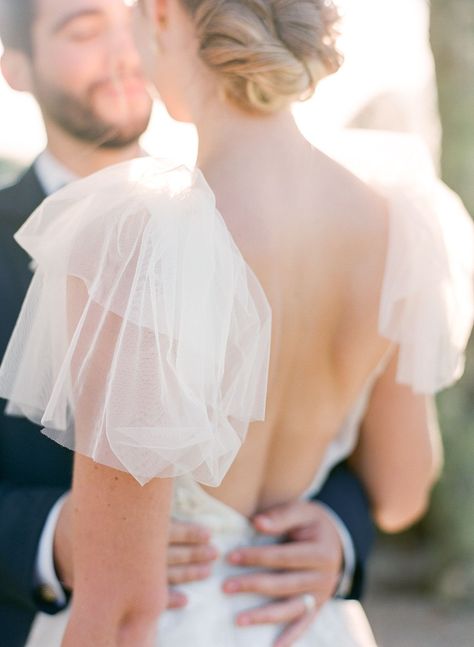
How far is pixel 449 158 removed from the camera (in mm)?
4957

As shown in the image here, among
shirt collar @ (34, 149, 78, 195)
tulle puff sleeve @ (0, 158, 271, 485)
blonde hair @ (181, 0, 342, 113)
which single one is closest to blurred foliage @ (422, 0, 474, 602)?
shirt collar @ (34, 149, 78, 195)

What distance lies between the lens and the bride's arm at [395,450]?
193 centimetres

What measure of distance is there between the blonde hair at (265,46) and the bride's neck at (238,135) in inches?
0.9

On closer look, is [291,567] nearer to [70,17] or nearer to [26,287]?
[26,287]

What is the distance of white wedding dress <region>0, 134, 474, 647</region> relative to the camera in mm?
1289

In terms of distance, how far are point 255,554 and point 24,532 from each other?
1.57ft

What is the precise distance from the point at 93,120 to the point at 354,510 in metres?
1.37

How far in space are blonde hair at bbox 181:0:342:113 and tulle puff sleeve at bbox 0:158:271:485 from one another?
0.21 metres

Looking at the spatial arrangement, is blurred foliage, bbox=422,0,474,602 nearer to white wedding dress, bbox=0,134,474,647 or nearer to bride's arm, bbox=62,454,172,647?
white wedding dress, bbox=0,134,474,647

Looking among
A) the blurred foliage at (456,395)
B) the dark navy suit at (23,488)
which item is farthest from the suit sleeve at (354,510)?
the blurred foliage at (456,395)

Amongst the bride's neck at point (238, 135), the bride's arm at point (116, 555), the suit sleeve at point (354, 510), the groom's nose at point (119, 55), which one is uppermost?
the bride's neck at point (238, 135)

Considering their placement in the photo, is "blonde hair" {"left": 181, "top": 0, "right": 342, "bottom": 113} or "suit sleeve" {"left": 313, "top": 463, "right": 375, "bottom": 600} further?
"suit sleeve" {"left": 313, "top": 463, "right": 375, "bottom": 600}

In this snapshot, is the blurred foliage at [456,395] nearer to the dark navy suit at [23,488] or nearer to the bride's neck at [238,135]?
the dark navy suit at [23,488]

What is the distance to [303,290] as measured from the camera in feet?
5.01
